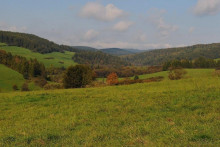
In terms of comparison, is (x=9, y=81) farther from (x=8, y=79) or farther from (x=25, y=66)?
(x=25, y=66)

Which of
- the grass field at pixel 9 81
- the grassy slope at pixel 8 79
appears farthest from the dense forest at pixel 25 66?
the grass field at pixel 9 81

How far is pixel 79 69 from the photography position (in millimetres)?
49344

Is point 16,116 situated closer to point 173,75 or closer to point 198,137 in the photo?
point 198,137

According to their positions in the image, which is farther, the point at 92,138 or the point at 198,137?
the point at 92,138

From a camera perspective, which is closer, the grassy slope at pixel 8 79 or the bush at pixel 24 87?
the bush at pixel 24 87

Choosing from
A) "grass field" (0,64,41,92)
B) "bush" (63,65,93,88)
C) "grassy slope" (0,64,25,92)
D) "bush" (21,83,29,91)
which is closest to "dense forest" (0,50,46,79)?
"grassy slope" (0,64,25,92)

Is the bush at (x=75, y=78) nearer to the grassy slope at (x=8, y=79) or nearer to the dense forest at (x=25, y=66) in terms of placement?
the grassy slope at (x=8, y=79)

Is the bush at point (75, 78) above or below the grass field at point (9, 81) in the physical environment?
above

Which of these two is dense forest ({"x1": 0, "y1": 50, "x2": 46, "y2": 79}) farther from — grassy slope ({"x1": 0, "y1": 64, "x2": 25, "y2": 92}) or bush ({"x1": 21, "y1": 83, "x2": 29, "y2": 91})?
bush ({"x1": 21, "y1": 83, "x2": 29, "y2": 91})

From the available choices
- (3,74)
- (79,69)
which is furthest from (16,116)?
(3,74)

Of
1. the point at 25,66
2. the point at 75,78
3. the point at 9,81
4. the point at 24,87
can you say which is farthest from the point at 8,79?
the point at 75,78

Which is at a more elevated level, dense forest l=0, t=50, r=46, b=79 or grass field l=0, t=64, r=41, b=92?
dense forest l=0, t=50, r=46, b=79

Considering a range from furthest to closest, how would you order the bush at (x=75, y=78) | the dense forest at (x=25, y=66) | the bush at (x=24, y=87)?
the dense forest at (x=25, y=66) → the bush at (x=24, y=87) → the bush at (x=75, y=78)

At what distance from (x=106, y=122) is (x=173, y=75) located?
53.0 meters
